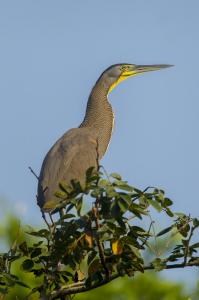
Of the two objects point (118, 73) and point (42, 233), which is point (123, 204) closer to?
point (42, 233)

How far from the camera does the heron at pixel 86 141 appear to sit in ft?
18.0

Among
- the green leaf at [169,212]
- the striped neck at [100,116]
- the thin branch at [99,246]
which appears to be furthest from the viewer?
the striped neck at [100,116]

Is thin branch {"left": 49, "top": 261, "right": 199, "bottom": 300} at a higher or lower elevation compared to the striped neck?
lower

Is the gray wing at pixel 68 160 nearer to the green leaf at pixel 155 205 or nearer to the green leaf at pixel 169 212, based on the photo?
the green leaf at pixel 169 212

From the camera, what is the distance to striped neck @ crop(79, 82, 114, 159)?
6543 millimetres

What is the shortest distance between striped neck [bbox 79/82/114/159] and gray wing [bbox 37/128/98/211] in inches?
11.0

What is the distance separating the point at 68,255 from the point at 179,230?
1.58 ft

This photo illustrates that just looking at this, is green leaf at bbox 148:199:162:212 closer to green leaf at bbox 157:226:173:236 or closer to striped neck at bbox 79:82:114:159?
green leaf at bbox 157:226:173:236

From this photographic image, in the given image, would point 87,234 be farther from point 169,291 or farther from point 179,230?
point 169,291

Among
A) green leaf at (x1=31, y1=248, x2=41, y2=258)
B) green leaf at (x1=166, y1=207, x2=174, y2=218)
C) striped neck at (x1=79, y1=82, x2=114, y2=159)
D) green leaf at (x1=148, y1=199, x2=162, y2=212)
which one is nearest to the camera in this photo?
green leaf at (x1=148, y1=199, x2=162, y2=212)

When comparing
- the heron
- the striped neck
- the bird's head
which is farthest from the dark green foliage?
the bird's head

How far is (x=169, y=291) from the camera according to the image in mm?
8148

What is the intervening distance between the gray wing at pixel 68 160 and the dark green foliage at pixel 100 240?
5.10 feet

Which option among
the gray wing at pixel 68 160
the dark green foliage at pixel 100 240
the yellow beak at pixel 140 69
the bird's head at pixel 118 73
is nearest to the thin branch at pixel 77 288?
the dark green foliage at pixel 100 240
